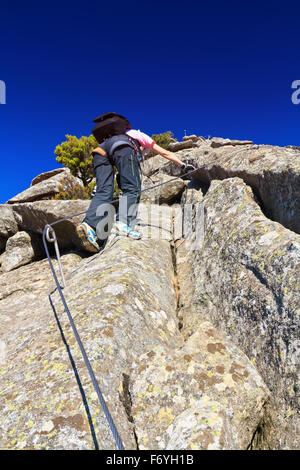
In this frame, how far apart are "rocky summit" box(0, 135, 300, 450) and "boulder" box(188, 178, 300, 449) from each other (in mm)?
17

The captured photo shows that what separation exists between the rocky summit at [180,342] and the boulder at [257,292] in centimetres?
2

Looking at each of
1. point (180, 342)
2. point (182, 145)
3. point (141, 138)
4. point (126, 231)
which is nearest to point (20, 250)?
point (126, 231)

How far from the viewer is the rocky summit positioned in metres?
2.35

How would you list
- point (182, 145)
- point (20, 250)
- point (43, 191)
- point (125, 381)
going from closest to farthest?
1. point (125, 381)
2. point (20, 250)
3. point (43, 191)
4. point (182, 145)

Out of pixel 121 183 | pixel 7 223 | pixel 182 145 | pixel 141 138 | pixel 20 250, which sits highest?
pixel 182 145

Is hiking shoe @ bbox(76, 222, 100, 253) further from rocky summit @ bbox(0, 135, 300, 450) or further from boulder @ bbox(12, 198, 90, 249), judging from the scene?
boulder @ bbox(12, 198, 90, 249)

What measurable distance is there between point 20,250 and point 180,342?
9513 millimetres

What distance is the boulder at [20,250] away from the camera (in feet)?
35.1

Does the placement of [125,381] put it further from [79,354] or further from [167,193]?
[167,193]

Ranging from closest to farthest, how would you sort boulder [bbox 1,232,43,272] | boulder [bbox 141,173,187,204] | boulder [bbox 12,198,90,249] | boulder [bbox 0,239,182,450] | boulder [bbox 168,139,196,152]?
boulder [bbox 0,239,182,450]
boulder [bbox 12,198,90,249]
boulder [bbox 1,232,43,272]
boulder [bbox 141,173,187,204]
boulder [bbox 168,139,196,152]

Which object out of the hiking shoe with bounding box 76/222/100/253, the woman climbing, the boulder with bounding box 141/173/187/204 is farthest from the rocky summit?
the boulder with bounding box 141/173/187/204

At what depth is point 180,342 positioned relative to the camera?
3.96 metres
